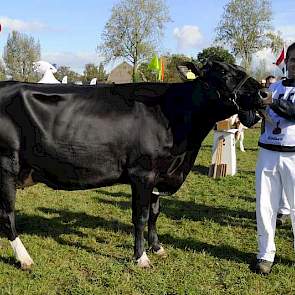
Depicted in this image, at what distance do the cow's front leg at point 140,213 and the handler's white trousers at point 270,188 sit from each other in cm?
120

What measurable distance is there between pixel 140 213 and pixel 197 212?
2.60 m

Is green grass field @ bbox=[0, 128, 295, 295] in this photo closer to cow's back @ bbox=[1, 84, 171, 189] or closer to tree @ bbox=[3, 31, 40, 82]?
cow's back @ bbox=[1, 84, 171, 189]

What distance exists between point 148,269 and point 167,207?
2771mm

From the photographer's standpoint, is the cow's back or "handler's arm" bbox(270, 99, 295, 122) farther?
the cow's back

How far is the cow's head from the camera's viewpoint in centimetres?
441

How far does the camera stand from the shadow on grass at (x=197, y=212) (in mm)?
6918

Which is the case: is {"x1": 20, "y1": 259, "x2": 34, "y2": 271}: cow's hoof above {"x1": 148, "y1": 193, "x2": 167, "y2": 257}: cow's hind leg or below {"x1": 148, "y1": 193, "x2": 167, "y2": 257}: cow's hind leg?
below

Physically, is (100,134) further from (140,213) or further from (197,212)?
(197,212)

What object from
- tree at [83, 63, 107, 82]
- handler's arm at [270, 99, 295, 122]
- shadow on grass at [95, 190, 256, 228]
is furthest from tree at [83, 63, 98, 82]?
handler's arm at [270, 99, 295, 122]

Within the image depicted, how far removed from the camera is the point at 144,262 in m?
4.95

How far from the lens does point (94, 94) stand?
195 inches

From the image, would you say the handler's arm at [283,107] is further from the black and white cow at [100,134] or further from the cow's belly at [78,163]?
the cow's belly at [78,163]

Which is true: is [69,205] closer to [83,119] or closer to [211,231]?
[211,231]

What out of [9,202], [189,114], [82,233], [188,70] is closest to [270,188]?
[189,114]
